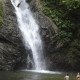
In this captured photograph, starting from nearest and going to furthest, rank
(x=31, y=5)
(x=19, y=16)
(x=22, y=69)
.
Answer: (x=22, y=69), (x=19, y=16), (x=31, y=5)

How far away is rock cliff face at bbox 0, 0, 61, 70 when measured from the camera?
88.3ft

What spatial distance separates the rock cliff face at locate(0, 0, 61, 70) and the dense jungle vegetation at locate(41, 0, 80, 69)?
0.91m

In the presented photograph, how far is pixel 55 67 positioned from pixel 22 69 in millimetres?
4754

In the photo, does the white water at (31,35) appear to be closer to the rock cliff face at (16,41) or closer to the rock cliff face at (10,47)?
the rock cliff face at (16,41)

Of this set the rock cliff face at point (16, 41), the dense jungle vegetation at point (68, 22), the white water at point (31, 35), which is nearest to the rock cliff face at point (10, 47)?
the rock cliff face at point (16, 41)

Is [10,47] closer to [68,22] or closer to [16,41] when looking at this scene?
[16,41]

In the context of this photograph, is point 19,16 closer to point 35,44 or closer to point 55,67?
point 35,44

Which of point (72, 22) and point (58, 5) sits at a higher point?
point (58, 5)

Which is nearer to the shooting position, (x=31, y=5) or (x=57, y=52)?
(x=57, y=52)

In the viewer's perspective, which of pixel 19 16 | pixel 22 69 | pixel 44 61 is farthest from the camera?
pixel 19 16

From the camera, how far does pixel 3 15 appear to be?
29375 millimetres

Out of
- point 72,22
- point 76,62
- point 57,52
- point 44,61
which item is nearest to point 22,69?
point 44,61

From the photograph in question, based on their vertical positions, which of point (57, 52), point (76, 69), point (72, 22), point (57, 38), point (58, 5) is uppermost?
point (58, 5)

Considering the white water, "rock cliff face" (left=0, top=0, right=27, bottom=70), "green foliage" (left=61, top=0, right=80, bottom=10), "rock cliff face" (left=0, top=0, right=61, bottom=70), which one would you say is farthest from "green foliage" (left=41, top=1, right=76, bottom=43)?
"rock cliff face" (left=0, top=0, right=27, bottom=70)
